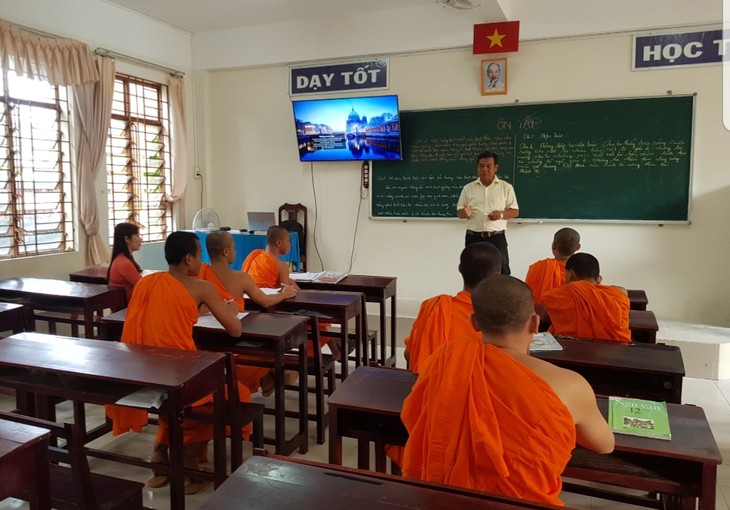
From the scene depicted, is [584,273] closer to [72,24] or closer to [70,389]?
[70,389]

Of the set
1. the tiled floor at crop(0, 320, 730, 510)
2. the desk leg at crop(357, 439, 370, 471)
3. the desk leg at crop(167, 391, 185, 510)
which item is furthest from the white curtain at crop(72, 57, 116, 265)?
the desk leg at crop(357, 439, 370, 471)

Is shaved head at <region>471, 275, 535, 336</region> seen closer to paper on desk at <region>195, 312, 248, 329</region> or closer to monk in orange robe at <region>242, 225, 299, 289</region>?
paper on desk at <region>195, 312, 248, 329</region>

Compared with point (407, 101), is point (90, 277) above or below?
below

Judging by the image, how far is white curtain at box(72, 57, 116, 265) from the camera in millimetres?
5367

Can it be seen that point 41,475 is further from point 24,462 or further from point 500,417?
point 500,417

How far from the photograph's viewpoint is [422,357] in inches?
85.5

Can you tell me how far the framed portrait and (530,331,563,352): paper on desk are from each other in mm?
3663

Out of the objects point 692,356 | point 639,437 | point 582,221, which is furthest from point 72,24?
point 692,356

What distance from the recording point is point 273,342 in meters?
2.70

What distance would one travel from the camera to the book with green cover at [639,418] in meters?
1.52

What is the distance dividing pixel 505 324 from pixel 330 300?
2.02 metres

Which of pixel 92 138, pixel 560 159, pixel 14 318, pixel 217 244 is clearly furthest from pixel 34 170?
pixel 560 159

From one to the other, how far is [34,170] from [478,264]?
4.59m

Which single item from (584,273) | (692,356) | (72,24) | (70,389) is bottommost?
(692,356)
